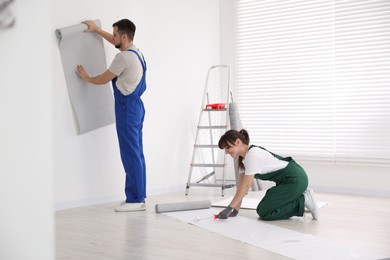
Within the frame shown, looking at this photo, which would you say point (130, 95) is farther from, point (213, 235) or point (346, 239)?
point (346, 239)

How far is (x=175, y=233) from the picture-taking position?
4.20 meters

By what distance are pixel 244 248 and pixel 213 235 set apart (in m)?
0.47

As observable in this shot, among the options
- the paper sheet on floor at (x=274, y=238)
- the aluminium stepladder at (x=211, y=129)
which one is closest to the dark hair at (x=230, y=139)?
the paper sheet on floor at (x=274, y=238)

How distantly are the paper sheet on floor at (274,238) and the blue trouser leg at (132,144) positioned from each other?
501 millimetres

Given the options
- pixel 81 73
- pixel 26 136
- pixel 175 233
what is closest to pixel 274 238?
pixel 175 233

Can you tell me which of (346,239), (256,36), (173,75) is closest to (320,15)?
(256,36)

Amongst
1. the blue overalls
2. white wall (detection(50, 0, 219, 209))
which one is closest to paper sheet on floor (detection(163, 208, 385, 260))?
the blue overalls

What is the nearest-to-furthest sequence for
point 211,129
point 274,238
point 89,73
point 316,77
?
point 274,238
point 89,73
point 316,77
point 211,129

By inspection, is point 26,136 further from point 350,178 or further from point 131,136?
point 350,178

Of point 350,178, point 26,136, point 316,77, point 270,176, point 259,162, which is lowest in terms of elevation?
point 350,178

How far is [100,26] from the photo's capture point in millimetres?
5562

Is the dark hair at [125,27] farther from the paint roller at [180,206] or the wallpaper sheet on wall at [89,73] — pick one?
the paint roller at [180,206]

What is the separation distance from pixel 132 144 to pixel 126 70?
26.2 inches

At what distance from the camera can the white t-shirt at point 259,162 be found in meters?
4.55
